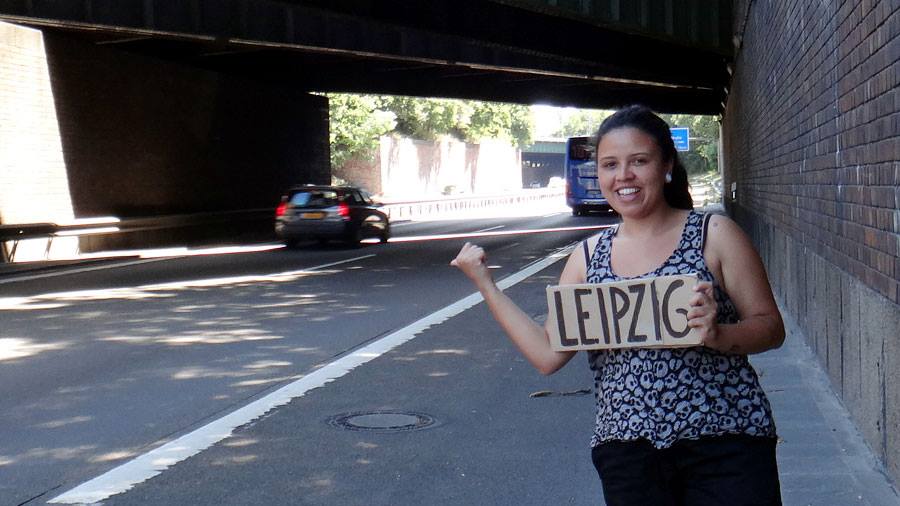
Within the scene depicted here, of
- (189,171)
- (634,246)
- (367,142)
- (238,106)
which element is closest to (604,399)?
(634,246)

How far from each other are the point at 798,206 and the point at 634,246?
25.9 ft

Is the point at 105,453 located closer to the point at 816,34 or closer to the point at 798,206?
the point at 816,34

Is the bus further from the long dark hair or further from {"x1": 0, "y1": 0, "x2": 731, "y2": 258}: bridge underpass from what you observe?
the long dark hair

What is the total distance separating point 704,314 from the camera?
9.09 ft

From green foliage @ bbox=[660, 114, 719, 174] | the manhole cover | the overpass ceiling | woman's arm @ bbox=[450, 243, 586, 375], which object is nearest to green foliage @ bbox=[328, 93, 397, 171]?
green foliage @ bbox=[660, 114, 719, 174]

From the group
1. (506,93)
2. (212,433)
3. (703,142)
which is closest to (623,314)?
(212,433)

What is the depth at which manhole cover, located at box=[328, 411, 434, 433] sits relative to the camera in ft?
23.9

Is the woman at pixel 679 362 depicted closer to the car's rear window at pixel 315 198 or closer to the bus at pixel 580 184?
the car's rear window at pixel 315 198

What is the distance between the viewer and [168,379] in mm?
9086

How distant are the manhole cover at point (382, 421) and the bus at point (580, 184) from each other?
4274 centimetres

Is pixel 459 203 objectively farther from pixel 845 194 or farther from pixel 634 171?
pixel 634 171

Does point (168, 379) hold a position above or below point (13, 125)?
below

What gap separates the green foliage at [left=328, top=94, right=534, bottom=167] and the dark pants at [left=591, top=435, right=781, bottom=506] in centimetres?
6064

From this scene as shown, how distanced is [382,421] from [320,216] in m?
19.7
